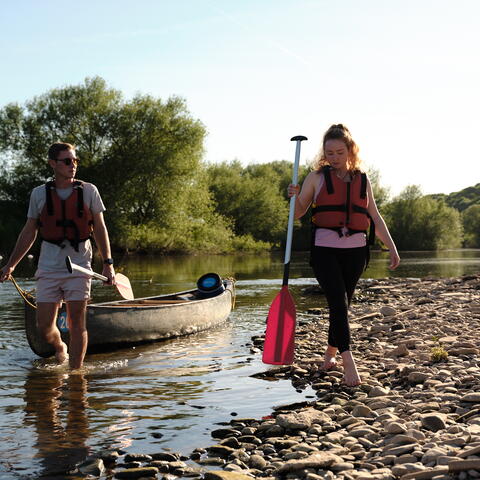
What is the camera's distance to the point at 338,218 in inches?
204

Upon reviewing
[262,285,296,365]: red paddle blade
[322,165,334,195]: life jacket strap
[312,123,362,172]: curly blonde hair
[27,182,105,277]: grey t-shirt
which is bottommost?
[262,285,296,365]: red paddle blade

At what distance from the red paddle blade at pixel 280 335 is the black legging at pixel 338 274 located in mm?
586

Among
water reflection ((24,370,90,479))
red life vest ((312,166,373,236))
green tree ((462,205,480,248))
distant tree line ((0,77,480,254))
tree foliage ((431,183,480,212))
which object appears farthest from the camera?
tree foliage ((431,183,480,212))

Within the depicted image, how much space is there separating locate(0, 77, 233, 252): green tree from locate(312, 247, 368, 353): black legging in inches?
1363

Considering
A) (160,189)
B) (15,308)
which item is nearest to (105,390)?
(15,308)

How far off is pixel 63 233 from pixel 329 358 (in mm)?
2660

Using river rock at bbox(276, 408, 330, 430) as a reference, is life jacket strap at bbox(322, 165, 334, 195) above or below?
above

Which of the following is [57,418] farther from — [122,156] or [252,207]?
[252,207]

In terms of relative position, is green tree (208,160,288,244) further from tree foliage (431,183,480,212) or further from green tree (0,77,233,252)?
tree foliage (431,183,480,212)

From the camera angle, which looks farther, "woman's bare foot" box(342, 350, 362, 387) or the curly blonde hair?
"woman's bare foot" box(342, 350, 362, 387)

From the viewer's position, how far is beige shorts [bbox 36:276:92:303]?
5.57 meters

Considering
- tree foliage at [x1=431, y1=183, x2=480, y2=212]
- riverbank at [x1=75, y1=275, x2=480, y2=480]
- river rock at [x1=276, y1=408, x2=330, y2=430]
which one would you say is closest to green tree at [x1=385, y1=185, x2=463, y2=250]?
riverbank at [x1=75, y1=275, x2=480, y2=480]

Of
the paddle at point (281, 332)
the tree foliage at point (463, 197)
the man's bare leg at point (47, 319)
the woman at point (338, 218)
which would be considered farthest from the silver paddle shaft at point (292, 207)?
the tree foliage at point (463, 197)

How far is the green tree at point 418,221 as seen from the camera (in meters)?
66.1
